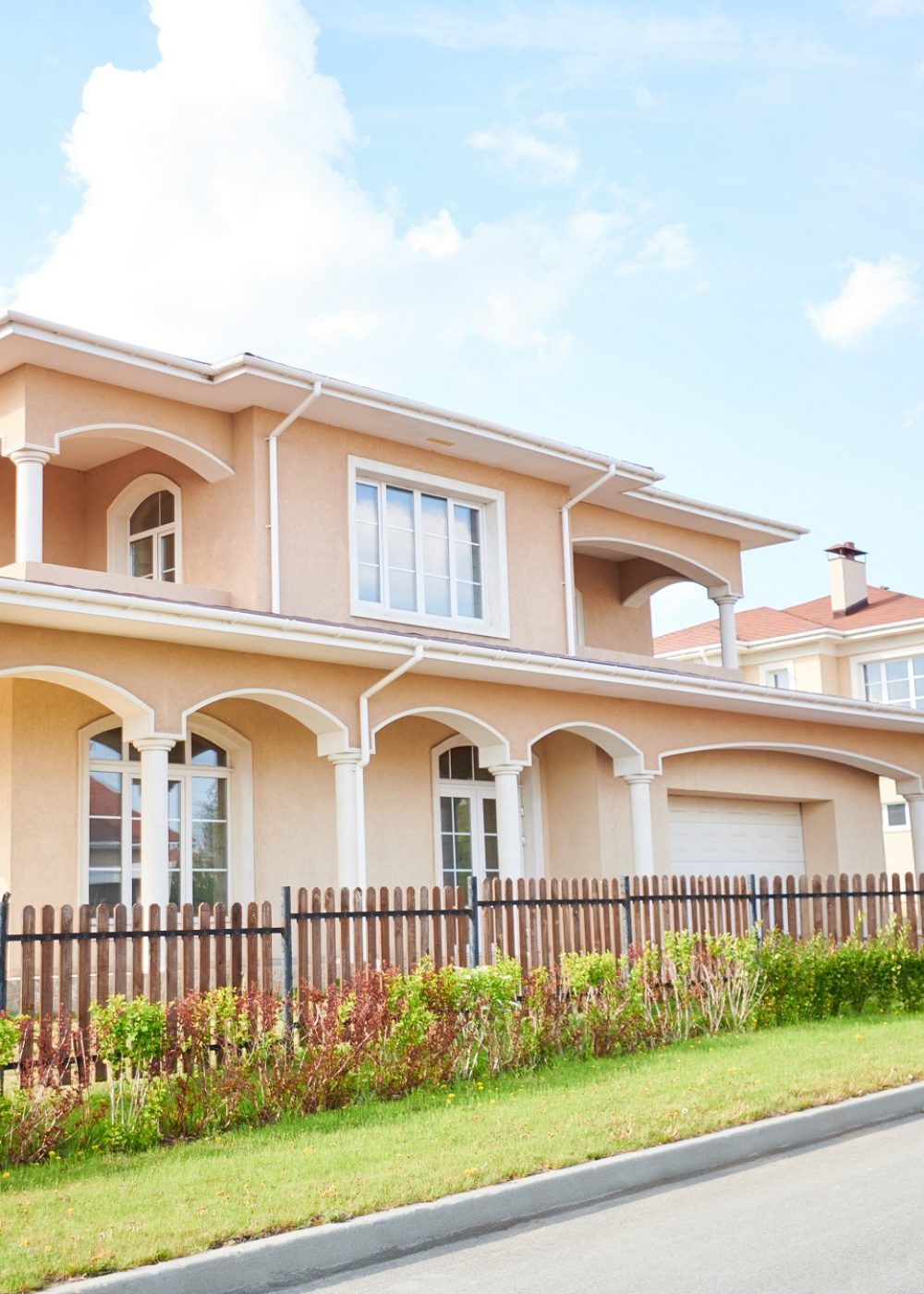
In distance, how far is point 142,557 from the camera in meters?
17.4

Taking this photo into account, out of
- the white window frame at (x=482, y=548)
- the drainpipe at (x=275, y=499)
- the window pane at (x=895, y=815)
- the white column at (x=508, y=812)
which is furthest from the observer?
the window pane at (x=895, y=815)

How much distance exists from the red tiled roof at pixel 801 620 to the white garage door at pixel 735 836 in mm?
15475

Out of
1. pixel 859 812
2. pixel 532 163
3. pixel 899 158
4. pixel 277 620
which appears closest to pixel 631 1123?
pixel 277 620

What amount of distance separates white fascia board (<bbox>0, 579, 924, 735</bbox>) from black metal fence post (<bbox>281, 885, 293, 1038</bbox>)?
360cm

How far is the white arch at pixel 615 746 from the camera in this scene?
18.2m

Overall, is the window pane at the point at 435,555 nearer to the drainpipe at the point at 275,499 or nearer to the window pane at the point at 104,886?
the drainpipe at the point at 275,499

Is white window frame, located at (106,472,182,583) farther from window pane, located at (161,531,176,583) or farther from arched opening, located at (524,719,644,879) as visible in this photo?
arched opening, located at (524,719,644,879)

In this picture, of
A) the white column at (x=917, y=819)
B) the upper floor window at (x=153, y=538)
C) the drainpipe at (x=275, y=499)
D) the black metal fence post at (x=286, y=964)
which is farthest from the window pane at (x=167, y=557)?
the white column at (x=917, y=819)

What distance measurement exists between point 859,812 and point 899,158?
11.5 meters

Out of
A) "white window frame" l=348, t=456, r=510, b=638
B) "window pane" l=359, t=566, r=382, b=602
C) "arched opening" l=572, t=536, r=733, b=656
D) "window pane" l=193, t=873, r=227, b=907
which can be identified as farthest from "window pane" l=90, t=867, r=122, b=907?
"arched opening" l=572, t=536, r=733, b=656

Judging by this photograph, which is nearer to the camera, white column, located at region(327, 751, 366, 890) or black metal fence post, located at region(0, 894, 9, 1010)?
black metal fence post, located at region(0, 894, 9, 1010)

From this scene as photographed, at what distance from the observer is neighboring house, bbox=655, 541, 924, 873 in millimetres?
36844

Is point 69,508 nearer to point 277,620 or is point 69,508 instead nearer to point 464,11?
point 277,620

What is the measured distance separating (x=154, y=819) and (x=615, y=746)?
694cm
